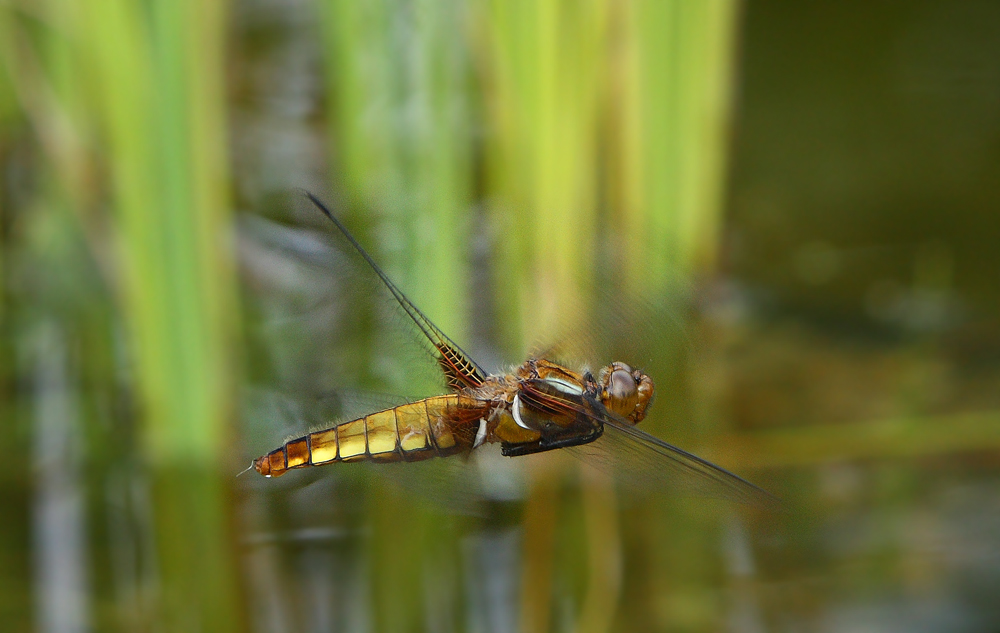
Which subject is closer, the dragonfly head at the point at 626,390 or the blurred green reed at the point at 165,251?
the dragonfly head at the point at 626,390

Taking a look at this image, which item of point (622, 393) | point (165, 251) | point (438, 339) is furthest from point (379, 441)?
point (165, 251)

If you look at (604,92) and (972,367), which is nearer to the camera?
(604,92)

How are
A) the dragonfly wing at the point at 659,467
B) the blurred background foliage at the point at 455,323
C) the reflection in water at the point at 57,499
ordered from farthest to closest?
the reflection in water at the point at 57,499
the blurred background foliage at the point at 455,323
the dragonfly wing at the point at 659,467

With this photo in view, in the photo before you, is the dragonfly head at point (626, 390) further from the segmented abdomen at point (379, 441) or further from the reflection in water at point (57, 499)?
the reflection in water at point (57, 499)

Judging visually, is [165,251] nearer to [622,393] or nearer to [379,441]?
[379,441]

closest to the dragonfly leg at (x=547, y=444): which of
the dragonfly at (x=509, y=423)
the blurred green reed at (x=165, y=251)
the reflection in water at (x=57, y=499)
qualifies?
the dragonfly at (x=509, y=423)

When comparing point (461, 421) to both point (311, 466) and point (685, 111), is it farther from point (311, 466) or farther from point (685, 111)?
point (685, 111)

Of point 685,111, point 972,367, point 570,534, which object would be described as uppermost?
point 685,111

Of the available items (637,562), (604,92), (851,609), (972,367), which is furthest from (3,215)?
(972,367)
